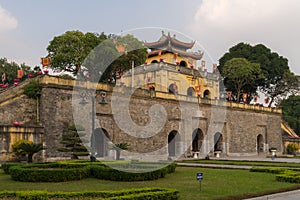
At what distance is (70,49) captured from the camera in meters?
29.1

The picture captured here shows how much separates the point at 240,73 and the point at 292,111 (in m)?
16.5

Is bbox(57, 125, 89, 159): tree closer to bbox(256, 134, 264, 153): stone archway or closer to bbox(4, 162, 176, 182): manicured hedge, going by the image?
bbox(4, 162, 176, 182): manicured hedge

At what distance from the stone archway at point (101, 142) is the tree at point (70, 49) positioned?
706 centimetres

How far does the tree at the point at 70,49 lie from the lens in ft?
95.5

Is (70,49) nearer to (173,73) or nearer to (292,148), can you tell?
(173,73)

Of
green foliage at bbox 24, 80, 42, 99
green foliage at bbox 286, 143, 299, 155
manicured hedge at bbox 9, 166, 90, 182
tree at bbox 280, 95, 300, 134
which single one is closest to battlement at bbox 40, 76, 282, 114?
green foliage at bbox 24, 80, 42, 99

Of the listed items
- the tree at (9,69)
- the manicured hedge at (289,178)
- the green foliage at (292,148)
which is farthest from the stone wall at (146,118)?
the tree at (9,69)

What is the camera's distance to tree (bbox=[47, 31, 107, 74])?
2909 cm

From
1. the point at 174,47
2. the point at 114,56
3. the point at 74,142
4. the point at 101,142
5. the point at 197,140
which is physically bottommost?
the point at 197,140

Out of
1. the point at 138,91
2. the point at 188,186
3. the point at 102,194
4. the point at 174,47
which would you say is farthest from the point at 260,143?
the point at 102,194

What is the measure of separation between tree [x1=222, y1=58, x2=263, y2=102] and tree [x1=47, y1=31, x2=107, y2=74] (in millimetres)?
19243

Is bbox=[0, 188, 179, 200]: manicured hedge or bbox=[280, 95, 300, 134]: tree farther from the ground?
bbox=[280, 95, 300, 134]: tree

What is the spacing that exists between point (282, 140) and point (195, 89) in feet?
41.0

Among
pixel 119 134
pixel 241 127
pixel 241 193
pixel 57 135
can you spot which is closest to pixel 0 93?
pixel 57 135
